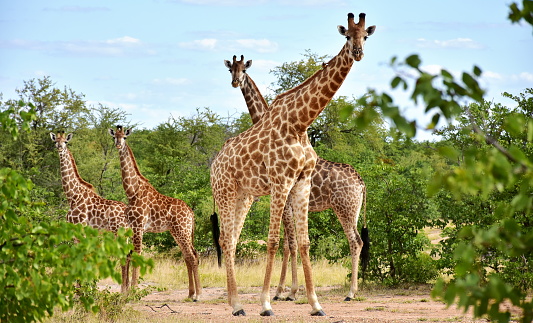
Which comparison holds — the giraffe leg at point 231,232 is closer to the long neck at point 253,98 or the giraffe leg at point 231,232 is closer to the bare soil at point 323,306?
the bare soil at point 323,306

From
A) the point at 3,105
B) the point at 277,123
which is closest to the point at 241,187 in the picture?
the point at 277,123

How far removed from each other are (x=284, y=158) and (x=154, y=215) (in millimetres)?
3793

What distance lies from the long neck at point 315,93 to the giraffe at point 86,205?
14.0ft

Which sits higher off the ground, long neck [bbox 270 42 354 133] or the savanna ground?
long neck [bbox 270 42 354 133]

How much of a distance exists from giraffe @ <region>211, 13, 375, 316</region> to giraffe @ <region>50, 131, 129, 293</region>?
306 centimetres

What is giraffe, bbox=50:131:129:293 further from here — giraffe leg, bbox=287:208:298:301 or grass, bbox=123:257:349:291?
giraffe leg, bbox=287:208:298:301

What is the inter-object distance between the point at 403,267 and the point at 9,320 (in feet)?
29.4

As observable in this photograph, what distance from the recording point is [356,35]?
8102 mm

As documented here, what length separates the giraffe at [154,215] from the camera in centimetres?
1130

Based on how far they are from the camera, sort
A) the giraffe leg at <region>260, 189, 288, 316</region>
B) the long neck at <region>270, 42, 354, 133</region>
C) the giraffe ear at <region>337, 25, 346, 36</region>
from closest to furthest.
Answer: the giraffe ear at <region>337, 25, 346, 36</region>, the long neck at <region>270, 42, 354, 133</region>, the giraffe leg at <region>260, 189, 288, 316</region>

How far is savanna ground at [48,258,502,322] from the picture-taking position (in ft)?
27.7

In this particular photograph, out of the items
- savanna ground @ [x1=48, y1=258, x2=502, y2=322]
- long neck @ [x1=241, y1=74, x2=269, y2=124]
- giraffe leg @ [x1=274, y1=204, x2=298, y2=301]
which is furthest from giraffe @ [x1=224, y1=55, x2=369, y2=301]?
long neck @ [x1=241, y1=74, x2=269, y2=124]

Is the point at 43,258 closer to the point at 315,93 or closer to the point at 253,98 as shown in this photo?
the point at 315,93

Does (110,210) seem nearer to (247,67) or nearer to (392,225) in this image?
(247,67)
